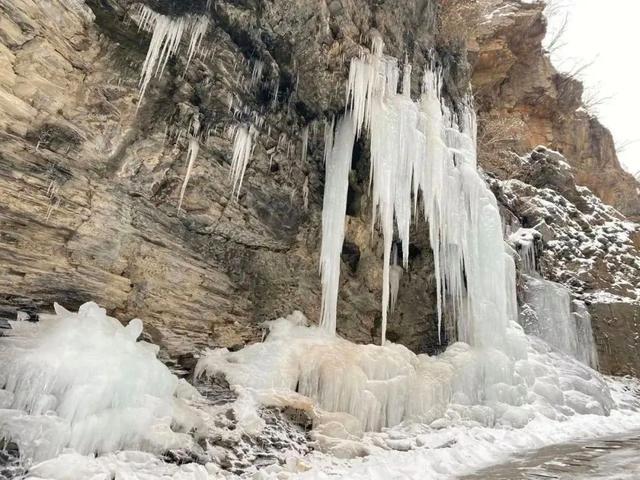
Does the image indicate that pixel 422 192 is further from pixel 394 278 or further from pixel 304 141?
pixel 304 141

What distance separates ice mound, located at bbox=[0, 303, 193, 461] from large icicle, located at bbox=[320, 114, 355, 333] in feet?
11.2

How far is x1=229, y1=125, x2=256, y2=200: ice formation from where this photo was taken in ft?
23.4

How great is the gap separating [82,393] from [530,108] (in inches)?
807

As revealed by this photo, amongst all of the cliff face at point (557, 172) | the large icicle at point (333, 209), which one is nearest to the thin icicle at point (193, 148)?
the large icicle at point (333, 209)

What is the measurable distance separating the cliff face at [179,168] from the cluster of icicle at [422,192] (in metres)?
0.46

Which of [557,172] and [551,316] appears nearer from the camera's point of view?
[551,316]

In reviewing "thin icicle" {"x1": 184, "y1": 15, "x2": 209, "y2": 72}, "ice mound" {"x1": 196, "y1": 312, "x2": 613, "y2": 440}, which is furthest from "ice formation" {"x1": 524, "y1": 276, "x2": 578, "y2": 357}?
"thin icicle" {"x1": 184, "y1": 15, "x2": 209, "y2": 72}

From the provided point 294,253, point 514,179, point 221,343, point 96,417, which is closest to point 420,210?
point 294,253

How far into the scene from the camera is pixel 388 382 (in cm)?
675

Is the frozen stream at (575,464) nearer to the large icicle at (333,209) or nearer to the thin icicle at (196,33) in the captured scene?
the large icicle at (333,209)

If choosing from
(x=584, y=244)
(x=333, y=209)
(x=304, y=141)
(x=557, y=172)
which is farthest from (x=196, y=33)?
(x=557, y=172)

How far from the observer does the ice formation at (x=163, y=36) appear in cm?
609

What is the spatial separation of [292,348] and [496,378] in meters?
3.91

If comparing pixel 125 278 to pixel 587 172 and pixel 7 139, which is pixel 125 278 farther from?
pixel 587 172
